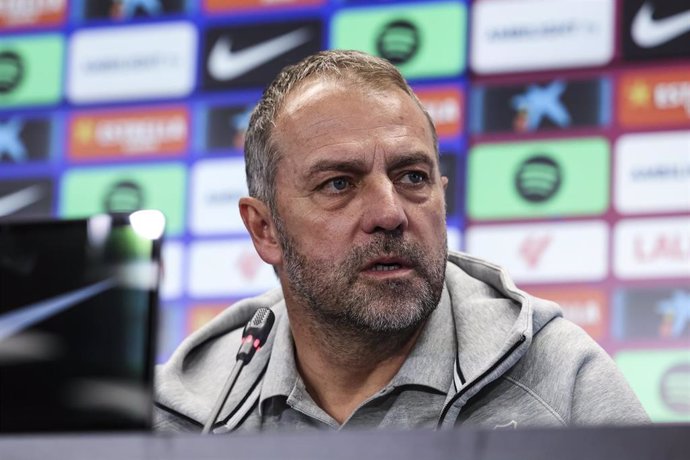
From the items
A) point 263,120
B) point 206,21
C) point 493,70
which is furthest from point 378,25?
Result: point 263,120

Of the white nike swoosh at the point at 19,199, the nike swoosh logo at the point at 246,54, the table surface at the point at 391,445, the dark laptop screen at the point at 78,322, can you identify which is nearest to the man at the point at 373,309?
the dark laptop screen at the point at 78,322

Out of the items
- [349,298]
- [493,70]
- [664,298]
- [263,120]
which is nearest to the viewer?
[349,298]

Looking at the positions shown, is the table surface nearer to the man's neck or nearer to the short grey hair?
the man's neck

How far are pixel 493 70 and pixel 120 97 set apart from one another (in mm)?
1288

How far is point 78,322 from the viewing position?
4.12ft

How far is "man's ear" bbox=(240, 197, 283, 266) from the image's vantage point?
6.63 feet

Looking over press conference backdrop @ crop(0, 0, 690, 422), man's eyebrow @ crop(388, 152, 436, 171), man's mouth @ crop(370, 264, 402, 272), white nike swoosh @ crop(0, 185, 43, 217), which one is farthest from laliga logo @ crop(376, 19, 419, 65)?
man's mouth @ crop(370, 264, 402, 272)

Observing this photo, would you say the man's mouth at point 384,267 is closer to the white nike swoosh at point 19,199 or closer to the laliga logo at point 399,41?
the laliga logo at point 399,41

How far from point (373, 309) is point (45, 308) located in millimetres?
641

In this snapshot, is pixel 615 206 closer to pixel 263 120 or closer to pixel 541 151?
pixel 541 151

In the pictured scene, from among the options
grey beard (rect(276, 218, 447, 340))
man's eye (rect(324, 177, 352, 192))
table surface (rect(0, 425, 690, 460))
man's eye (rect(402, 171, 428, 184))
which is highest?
man's eye (rect(402, 171, 428, 184))

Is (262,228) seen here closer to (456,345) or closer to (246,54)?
(456,345)

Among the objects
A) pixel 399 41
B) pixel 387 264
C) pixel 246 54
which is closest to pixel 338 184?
pixel 387 264

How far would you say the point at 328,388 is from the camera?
190 cm
